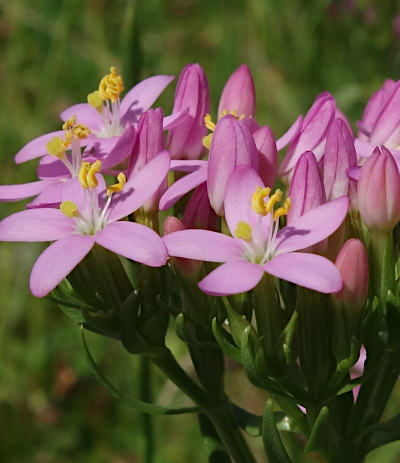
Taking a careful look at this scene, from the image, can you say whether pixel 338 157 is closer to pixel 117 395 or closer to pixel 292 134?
pixel 292 134

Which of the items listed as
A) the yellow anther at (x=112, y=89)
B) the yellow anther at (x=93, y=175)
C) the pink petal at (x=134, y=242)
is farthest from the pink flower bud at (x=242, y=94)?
the pink petal at (x=134, y=242)

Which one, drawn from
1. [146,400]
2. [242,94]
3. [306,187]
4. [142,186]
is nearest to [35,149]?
[142,186]

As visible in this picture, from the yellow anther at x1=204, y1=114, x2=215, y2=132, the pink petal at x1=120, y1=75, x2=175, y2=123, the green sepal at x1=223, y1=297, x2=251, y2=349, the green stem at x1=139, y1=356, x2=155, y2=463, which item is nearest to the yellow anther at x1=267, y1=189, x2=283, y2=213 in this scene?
the green sepal at x1=223, y1=297, x2=251, y2=349

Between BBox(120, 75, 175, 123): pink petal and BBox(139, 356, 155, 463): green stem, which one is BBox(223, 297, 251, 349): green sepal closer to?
BBox(120, 75, 175, 123): pink petal

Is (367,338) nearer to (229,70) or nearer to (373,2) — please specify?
(229,70)

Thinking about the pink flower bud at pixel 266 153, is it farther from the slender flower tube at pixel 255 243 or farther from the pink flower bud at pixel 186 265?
the pink flower bud at pixel 186 265

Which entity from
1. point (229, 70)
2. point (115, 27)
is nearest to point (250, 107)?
point (229, 70)
